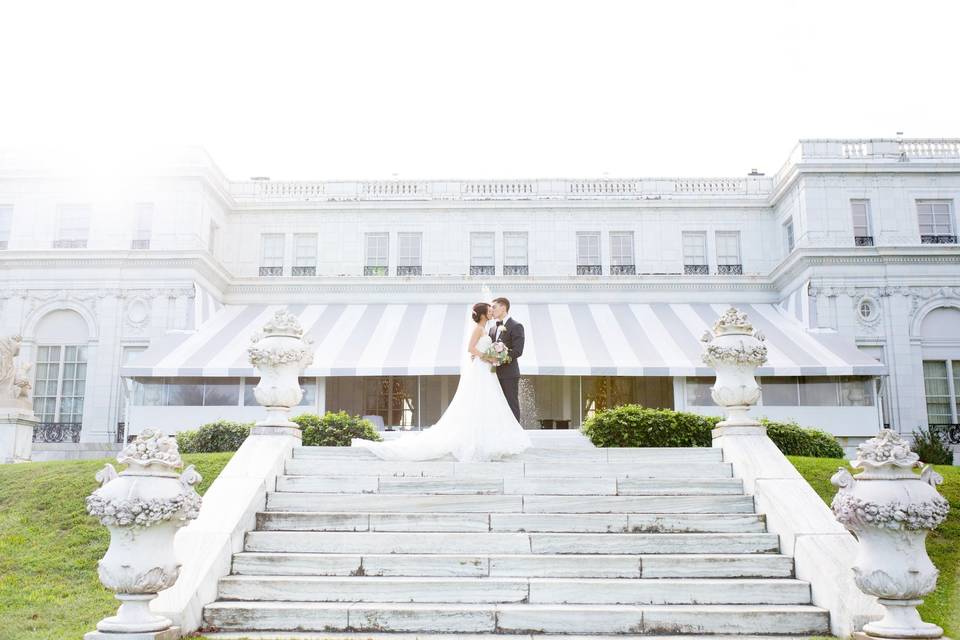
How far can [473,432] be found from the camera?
9.68m

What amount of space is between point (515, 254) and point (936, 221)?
40.8 ft

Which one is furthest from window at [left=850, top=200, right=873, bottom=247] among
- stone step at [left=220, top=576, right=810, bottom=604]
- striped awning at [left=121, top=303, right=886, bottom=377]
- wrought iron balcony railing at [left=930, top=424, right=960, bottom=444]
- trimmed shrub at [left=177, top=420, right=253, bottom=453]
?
stone step at [left=220, top=576, right=810, bottom=604]

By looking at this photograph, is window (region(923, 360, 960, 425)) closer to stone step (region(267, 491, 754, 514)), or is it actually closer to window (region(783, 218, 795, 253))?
window (region(783, 218, 795, 253))

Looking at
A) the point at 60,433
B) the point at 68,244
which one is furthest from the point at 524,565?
the point at 68,244

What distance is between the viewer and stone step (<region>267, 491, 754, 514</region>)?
26.5 ft

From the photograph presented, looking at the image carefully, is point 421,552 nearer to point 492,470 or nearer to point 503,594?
point 503,594

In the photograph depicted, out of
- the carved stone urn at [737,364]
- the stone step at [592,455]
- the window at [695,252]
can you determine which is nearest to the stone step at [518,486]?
the stone step at [592,455]

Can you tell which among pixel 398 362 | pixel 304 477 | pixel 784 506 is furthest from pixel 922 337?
pixel 304 477

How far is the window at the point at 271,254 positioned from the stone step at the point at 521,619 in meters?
20.5

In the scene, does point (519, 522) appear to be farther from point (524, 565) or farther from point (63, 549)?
point (63, 549)

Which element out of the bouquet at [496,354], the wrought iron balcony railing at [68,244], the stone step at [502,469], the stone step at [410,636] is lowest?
the stone step at [410,636]

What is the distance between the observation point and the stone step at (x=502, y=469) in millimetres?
8930

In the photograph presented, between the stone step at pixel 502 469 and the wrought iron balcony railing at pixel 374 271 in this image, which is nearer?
the stone step at pixel 502 469

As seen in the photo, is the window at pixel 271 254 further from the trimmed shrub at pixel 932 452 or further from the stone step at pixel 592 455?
the trimmed shrub at pixel 932 452
